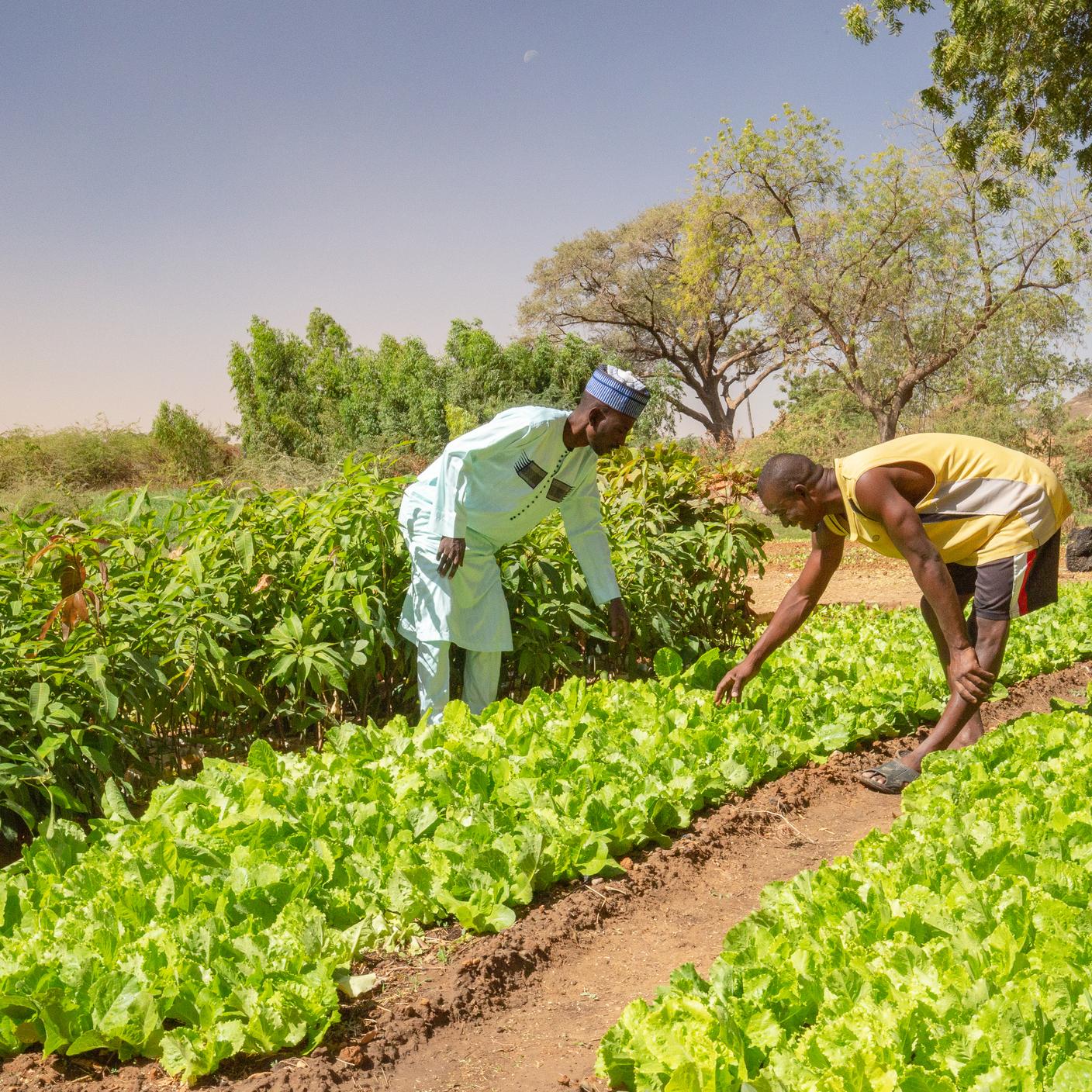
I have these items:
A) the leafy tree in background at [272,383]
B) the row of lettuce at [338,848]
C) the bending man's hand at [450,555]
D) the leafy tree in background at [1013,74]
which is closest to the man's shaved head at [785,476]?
the row of lettuce at [338,848]

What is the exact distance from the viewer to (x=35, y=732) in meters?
3.45

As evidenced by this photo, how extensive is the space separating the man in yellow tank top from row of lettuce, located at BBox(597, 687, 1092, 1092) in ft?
3.40

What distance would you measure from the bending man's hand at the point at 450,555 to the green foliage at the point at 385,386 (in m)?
19.2

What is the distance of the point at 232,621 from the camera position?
157 inches

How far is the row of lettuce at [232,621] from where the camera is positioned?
138 inches

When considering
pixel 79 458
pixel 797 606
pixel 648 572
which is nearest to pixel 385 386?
pixel 79 458

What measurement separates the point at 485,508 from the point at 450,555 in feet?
1.02

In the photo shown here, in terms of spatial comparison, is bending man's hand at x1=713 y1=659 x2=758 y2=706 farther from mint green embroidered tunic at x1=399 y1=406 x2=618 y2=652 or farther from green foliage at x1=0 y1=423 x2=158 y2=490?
green foliage at x1=0 y1=423 x2=158 y2=490

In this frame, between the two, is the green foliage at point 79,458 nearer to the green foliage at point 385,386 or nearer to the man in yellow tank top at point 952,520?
the green foliage at point 385,386

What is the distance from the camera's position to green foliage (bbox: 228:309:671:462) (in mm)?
25453

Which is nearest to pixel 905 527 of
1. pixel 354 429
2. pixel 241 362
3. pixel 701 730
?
pixel 701 730

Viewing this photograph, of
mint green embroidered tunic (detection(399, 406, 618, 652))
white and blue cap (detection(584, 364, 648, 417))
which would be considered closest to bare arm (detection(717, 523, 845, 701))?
white and blue cap (detection(584, 364, 648, 417))

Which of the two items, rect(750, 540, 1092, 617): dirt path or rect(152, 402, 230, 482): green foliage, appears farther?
rect(152, 402, 230, 482): green foliage

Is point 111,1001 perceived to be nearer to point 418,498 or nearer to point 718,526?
point 418,498
